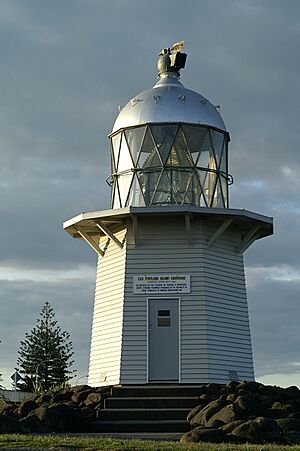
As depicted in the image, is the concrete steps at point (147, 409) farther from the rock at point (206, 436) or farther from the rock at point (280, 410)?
the rock at point (206, 436)

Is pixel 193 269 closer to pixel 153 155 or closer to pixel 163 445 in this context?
pixel 153 155

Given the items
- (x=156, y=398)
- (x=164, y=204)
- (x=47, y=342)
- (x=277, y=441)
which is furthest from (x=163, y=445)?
(x=47, y=342)

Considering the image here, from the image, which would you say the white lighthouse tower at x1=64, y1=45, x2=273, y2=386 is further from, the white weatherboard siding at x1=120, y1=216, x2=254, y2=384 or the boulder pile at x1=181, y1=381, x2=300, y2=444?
the boulder pile at x1=181, y1=381, x2=300, y2=444

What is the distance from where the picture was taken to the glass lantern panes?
21781mm

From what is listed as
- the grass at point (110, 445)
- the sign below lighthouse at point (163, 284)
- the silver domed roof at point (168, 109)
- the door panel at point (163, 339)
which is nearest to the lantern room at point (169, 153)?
the silver domed roof at point (168, 109)

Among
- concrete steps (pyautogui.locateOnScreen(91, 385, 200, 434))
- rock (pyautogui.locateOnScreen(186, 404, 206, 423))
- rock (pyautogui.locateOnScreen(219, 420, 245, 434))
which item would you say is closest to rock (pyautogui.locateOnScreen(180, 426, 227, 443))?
rock (pyautogui.locateOnScreen(219, 420, 245, 434))

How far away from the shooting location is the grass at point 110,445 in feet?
43.5

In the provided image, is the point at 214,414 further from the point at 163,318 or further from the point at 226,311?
the point at 226,311

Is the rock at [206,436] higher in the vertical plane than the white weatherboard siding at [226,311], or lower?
→ lower

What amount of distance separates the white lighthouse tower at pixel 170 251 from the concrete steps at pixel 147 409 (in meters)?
1.21

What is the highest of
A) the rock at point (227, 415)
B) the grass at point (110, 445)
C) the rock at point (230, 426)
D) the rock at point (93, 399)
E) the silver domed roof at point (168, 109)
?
the silver domed roof at point (168, 109)

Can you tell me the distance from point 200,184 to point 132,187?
1.73m

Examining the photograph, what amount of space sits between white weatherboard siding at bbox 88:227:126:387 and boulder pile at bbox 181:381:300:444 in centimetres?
273

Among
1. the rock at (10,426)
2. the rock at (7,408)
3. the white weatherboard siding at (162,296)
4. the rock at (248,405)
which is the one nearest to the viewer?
the rock at (10,426)
